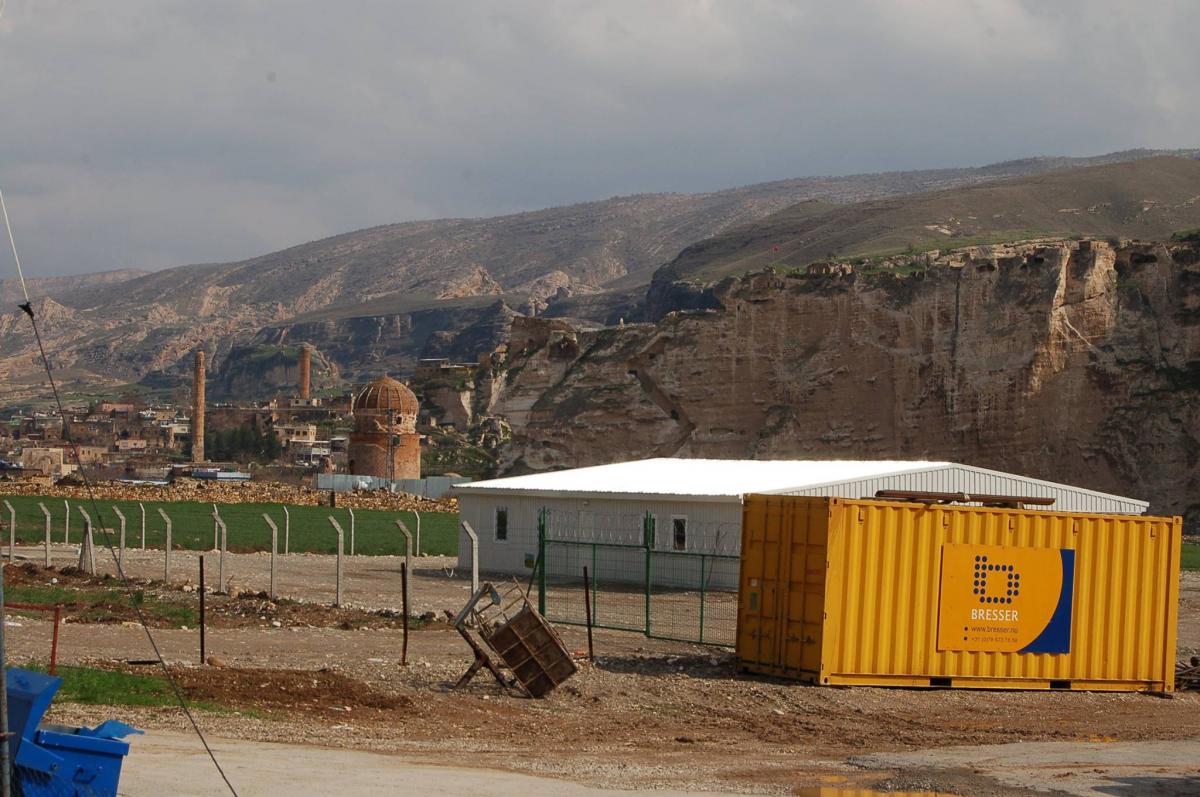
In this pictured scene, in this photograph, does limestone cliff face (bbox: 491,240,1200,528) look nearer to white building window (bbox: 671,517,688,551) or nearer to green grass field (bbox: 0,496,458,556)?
green grass field (bbox: 0,496,458,556)

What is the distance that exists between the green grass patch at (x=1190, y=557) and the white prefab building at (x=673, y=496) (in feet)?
33.1

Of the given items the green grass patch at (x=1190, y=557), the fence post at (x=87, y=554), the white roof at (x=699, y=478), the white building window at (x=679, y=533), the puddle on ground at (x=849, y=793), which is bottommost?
the green grass patch at (x=1190, y=557)

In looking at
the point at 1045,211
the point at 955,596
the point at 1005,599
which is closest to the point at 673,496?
the point at 1005,599

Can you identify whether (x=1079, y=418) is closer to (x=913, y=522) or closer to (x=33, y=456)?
(x=913, y=522)

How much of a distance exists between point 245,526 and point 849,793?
47.8 meters

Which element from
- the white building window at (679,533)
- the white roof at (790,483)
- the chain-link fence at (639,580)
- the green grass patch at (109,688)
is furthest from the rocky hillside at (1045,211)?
the green grass patch at (109,688)

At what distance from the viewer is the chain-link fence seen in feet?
82.0

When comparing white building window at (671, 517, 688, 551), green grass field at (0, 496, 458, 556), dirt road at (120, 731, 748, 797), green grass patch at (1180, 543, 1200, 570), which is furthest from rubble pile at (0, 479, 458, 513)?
dirt road at (120, 731, 748, 797)

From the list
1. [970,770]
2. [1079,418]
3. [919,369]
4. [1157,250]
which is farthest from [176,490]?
[970,770]

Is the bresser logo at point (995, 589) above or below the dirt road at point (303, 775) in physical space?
above

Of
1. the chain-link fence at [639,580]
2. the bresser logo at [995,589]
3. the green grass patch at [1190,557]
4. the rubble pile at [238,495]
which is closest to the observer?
the bresser logo at [995,589]

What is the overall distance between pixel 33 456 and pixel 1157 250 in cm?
11115

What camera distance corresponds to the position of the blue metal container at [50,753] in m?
8.62

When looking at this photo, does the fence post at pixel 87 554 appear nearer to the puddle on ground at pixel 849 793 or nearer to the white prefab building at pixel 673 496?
the white prefab building at pixel 673 496
